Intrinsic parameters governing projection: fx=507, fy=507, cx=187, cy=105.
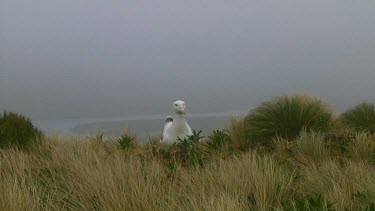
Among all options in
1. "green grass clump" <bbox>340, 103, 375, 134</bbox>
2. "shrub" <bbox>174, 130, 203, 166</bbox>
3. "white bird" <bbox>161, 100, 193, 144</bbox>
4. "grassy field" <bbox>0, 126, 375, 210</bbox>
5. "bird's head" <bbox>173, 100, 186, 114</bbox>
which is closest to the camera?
"grassy field" <bbox>0, 126, 375, 210</bbox>

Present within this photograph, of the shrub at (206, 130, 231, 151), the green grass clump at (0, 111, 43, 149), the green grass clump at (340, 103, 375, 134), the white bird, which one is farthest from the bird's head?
the green grass clump at (340, 103, 375, 134)

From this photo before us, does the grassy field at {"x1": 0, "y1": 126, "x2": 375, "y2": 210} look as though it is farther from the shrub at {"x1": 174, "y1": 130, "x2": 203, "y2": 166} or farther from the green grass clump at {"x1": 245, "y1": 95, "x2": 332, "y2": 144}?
the green grass clump at {"x1": 245, "y1": 95, "x2": 332, "y2": 144}

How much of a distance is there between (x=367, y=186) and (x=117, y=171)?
9.15 feet

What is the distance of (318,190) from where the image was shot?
5.69 meters

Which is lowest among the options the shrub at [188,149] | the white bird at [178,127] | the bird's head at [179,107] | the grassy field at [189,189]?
the grassy field at [189,189]

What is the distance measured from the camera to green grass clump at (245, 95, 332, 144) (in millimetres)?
11608

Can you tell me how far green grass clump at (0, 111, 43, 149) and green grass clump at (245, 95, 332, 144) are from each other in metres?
4.90

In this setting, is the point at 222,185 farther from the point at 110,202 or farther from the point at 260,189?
the point at 110,202

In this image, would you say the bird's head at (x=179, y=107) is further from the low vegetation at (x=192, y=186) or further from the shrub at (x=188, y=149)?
the low vegetation at (x=192, y=186)

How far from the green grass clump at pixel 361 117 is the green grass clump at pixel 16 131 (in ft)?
27.5

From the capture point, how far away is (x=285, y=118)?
464 inches

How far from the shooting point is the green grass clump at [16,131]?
10.3 metres

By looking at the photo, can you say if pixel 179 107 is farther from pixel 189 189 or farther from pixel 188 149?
pixel 189 189

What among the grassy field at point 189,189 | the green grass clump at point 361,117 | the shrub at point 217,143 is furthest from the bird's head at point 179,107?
the green grass clump at point 361,117
